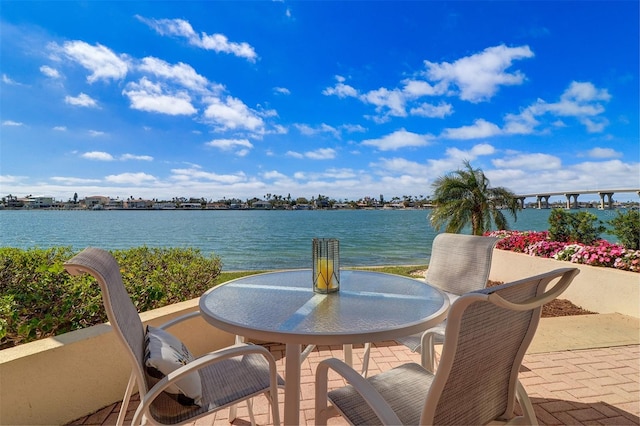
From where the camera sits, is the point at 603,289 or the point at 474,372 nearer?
the point at 474,372

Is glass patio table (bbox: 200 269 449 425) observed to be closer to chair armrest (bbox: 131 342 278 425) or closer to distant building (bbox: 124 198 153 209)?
chair armrest (bbox: 131 342 278 425)

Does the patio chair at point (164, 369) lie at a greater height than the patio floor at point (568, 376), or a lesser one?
Answer: greater

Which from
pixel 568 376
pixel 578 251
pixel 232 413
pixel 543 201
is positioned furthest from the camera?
pixel 543 201

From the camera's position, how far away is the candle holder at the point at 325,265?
6.13ft

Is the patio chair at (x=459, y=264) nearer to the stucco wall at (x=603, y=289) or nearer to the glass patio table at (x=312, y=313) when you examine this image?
the glass patio table at (x=312, y=313)

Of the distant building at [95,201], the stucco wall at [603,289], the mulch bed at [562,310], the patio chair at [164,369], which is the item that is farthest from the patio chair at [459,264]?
the distant building at [95,201]

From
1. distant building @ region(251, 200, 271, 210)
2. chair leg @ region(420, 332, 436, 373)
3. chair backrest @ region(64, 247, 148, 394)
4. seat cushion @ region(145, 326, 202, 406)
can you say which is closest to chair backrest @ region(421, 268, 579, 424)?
chair leg @ region(420, 332, 436, 373)

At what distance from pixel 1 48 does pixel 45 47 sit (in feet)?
6.23

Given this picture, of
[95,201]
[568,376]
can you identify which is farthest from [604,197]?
[95,201]

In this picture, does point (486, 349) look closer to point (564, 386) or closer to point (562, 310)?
point (564, 386)

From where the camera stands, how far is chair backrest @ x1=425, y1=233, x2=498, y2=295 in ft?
7.76

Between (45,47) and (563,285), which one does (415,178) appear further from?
(563,285)

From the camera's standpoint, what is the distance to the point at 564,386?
235cm

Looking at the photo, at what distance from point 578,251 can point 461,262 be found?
3453 mm
